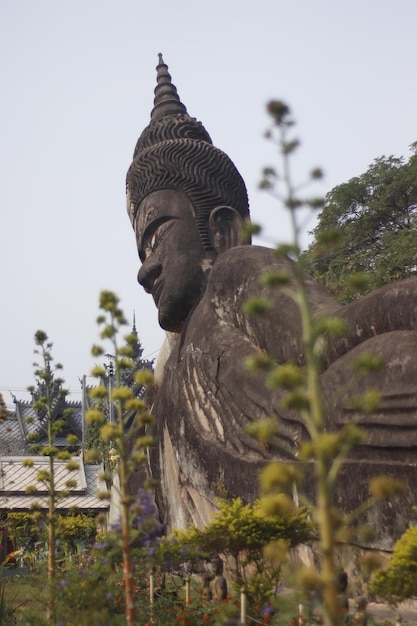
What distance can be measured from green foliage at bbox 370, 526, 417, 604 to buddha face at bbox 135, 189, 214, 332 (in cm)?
458

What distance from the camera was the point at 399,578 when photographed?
306cm

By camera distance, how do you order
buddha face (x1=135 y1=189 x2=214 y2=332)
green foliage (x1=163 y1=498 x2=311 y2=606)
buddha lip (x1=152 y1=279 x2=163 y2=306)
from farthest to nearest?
buddha lip (x1=152 y1=279 x2=163 y2=306) → buddha face (x1=135 y1=189 x2=214 y2=332) → green foliage (x1=163 y1=498 x2=311 y2=606)

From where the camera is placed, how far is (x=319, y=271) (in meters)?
18.8

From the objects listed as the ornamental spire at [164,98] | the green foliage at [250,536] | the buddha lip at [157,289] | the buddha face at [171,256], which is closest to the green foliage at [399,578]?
the green foliage at [250,536]

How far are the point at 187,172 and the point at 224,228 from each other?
0.85 metres

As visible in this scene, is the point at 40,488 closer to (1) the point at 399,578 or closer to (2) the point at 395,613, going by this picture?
(2) the point at 395,613

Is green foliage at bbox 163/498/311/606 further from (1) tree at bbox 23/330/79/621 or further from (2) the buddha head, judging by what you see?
(2) the buddha head

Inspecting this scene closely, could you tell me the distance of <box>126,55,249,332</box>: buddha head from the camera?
24.4ft

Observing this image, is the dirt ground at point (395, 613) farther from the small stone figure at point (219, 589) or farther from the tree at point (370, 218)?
→ the tree at point (370, 218)

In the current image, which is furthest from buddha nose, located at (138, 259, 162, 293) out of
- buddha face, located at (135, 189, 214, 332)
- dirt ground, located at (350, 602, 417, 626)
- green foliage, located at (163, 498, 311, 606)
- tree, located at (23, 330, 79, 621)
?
dirt ground, located at (350, 602, 417, 626)

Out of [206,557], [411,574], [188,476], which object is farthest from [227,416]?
[411,574]

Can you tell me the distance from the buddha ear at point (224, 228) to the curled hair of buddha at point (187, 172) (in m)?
0.09

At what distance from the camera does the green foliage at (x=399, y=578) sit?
10.00ft

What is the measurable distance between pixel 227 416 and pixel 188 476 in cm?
78
